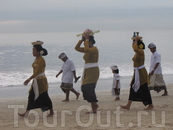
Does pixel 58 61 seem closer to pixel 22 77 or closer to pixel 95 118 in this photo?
pixel 22 77

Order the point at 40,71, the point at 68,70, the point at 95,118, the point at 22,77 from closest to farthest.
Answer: the point at 95,118 → the point at 40,71 → the point at 68,70 → the point at 22,77

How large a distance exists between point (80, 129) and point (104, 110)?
212cm

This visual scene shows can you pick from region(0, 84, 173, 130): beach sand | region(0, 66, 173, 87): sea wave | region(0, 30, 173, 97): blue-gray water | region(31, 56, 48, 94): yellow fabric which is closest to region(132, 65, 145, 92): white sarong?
region(0, 84, 173, 130): beach sand

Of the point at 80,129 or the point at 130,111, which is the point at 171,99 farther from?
the point at 80,129

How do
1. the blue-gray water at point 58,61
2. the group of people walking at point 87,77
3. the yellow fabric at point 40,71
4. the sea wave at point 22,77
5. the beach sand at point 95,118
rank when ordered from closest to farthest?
the beach sand at point 95,118
the yellow fabric at point 40,71
the group of people walking at point 87,77
the sea wave at point 22,77
the blue-gray water at point 58,61

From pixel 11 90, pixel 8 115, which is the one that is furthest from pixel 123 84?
pixel 8 115

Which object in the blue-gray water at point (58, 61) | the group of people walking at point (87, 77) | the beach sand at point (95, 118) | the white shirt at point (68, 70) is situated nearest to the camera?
the beach sand at point (95, 118)

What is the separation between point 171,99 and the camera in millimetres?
10312

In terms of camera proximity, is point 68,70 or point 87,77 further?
point 68,70

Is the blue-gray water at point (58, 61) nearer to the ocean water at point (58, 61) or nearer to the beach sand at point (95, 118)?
the ocean water at point (58, 61)

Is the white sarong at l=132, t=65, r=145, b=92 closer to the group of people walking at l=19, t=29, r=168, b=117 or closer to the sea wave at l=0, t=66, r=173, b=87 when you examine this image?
the group of people walking at l=19, t=29, r=168, b=117

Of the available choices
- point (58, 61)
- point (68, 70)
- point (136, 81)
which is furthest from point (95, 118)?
point (58, 61)

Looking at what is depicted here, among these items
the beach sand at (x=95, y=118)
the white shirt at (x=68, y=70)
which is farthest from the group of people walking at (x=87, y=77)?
the white shirt at (x=68, y=70)

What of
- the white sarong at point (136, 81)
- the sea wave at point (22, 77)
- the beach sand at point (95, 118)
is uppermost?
the white sarong at point (136, 81)
